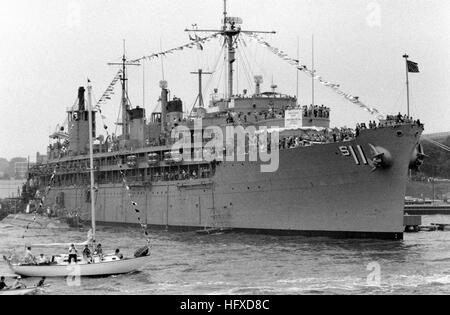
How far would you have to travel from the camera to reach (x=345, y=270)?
27344 millimetres

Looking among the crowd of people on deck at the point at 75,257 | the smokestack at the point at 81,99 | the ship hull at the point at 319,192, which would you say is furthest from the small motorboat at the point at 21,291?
the smokestack at the point at 81,99

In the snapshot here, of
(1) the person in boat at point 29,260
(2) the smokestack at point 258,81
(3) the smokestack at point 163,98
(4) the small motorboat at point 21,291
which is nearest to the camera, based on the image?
(4) the small motorboat at point 21,291

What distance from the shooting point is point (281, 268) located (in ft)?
93.0

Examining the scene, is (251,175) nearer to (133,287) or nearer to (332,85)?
(332,85)

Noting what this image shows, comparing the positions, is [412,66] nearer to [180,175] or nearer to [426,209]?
[180,175]

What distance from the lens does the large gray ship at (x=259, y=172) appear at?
118 ft

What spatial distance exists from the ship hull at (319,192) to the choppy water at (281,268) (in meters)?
1.13

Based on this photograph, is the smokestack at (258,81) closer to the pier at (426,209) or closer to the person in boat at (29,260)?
the person in boat at (29,260)

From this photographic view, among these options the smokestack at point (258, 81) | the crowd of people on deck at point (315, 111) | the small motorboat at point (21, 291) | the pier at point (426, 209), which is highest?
the smokestack at point (258, 81)

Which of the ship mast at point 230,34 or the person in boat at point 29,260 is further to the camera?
the ship mast at point 230,34

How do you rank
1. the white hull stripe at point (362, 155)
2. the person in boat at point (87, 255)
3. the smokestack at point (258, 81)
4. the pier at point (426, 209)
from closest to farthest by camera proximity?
1. the person in boat at point (87, 255)
2. the white hull stripe at point (362, 155)
3. the smokestack at point (258, 81)
4. the pier at point (426, 209)

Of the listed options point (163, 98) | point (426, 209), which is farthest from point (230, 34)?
point (426, 209)

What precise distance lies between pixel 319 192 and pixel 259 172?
14.9ft

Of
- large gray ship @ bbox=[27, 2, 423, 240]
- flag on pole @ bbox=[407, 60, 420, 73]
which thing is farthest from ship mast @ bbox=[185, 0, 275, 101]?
flag on pole @ bbox=[407, 60, 420, 73]
